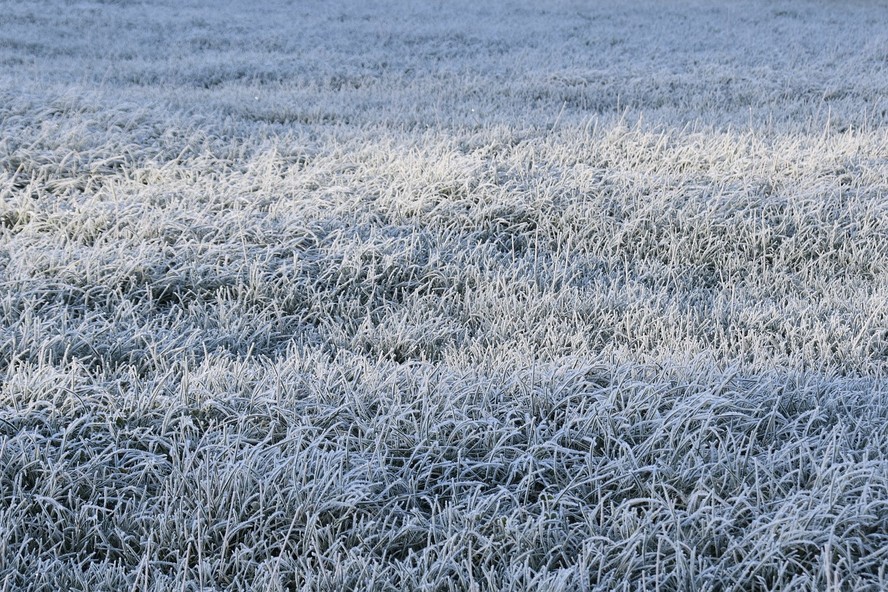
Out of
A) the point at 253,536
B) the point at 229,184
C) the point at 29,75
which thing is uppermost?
the point at 29,75

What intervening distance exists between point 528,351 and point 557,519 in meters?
A: 1.33

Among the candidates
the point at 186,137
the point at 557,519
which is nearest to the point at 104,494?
the point at 557,519

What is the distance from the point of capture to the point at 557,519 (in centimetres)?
233

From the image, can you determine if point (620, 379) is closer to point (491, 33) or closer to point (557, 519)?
point (557, 519)

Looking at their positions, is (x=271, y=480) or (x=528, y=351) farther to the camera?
(x=528, y=351)

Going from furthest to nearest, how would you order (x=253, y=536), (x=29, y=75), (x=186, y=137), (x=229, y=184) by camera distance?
(x=29, y=75) < (x=186, y=137) < (x=229, y=184) < (x=253, y=536)

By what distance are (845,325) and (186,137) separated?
20.0 ft

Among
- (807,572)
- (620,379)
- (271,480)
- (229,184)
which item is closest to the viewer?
(807,572)

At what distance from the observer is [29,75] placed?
34.8ft

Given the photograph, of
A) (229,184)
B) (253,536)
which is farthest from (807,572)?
(229,184)

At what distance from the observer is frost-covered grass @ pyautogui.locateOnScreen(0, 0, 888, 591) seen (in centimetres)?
228

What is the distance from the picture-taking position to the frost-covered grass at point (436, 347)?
228 centimetres

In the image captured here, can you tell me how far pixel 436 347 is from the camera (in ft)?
12.8

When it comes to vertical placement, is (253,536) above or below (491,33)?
below
